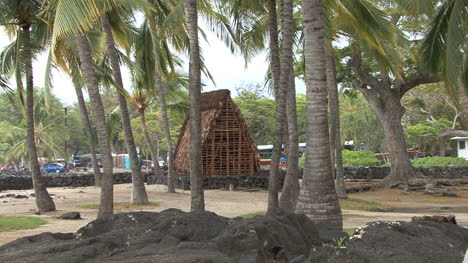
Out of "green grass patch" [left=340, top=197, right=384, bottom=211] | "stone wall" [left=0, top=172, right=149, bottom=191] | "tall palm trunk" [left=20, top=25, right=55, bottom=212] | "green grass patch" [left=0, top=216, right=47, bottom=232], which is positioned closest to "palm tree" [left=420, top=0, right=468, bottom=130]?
"green grass patch" [left=340, top=197, right=384, bottom=211]

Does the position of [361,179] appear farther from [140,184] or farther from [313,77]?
[313,77]

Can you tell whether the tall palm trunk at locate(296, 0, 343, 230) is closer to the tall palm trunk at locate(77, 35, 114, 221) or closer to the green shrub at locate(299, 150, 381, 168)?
the tall palm trunk at locate(77, 35, 114, 221)

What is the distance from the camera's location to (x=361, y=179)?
2973 centimetres

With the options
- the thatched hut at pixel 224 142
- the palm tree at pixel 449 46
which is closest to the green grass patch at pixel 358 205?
the palm tree at pixel 449 46

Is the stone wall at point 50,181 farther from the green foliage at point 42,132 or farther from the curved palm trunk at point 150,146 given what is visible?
the green foliage at point 42,132

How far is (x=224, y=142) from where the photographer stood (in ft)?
72.3

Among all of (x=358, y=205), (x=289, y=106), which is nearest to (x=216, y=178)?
(x=358, y=205)

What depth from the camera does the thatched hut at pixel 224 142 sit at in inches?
849

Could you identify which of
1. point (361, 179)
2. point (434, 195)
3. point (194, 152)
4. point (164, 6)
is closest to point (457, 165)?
point (361, 179)

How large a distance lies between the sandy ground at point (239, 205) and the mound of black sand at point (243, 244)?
15.2ft

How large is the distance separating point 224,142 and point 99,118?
1140 cm

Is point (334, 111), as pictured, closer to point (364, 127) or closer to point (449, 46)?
point (449, 46)

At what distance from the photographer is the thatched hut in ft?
70.7

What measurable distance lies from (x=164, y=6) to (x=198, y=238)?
13042 millimetres
